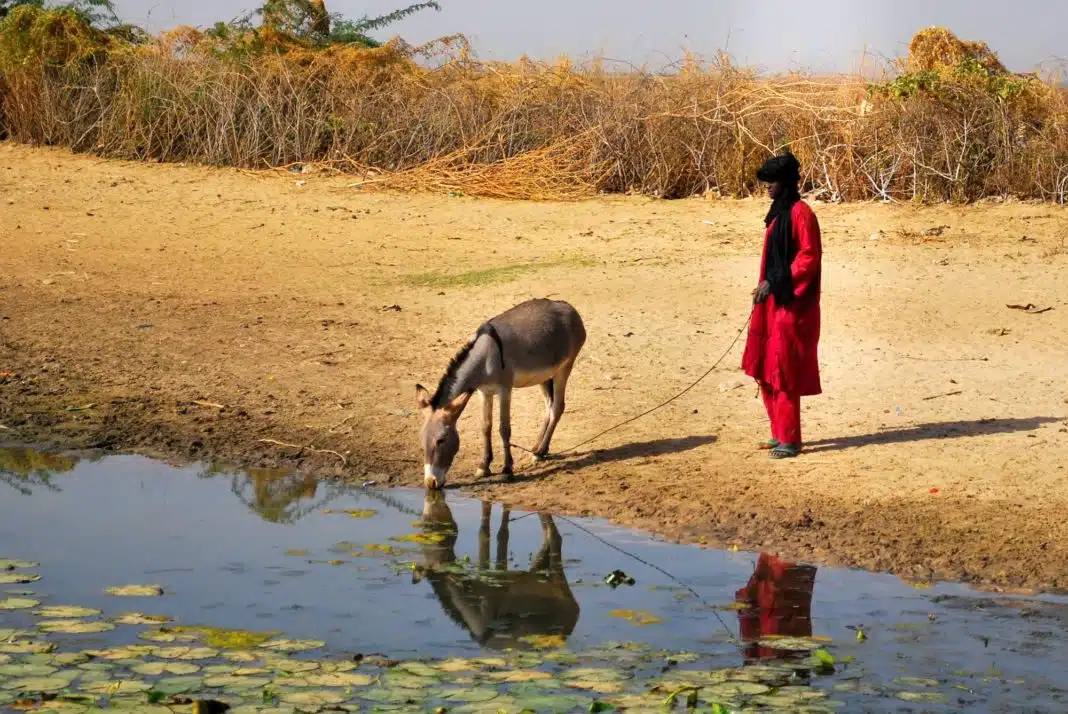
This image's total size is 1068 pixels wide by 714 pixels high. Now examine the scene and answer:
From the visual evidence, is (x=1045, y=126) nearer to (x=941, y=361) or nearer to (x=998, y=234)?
(x=998, y=234)

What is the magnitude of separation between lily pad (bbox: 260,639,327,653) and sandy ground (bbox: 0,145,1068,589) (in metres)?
2.68

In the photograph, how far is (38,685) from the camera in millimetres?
5652

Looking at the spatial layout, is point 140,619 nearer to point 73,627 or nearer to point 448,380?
point 73,627

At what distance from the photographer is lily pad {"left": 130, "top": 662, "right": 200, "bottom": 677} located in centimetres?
586

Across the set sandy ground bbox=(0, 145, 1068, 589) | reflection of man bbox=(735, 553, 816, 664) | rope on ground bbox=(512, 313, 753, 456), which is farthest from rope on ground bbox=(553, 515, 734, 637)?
rope on ground bbox=(512, 313, 753, 456)

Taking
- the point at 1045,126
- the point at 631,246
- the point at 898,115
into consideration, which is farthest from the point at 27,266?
the point at 1045,126

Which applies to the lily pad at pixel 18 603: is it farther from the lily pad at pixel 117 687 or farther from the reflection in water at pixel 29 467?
the reflection in water at pixel 29 467

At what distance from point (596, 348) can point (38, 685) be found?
7.33 meters

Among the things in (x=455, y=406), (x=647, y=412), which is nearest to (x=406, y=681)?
(x=455, y=406)

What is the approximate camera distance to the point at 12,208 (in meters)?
18.3

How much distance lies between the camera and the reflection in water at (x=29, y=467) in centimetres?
927

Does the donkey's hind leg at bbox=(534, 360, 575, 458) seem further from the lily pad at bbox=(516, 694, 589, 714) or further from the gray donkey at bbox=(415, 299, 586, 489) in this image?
the lily pad at bbox=(516, 694, 589, 714)

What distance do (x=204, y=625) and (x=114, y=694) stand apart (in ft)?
3.26

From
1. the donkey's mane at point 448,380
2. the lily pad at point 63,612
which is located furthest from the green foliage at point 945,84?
the lily pad at point 63,612
